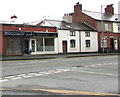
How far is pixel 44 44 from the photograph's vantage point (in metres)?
32.8

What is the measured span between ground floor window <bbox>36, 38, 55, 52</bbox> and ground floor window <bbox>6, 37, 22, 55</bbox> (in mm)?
2964

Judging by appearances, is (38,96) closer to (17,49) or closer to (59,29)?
(17,49)

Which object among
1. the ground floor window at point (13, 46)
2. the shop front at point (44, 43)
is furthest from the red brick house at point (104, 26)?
the ground floor window at point (13, 46)

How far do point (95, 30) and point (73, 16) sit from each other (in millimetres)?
9009

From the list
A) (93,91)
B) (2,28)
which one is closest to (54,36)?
(2,28)

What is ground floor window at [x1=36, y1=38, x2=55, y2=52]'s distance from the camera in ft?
105

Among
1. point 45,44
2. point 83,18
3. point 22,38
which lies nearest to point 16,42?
point 22,38

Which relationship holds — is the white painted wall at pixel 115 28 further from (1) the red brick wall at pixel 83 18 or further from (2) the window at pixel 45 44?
(2) the window at pixel 45 44

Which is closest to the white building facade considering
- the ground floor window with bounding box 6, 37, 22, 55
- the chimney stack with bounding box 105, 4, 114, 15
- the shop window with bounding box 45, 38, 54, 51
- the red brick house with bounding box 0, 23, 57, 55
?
the shop window with bounding box 45, 38, 54, 51

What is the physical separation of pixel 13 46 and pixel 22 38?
1788 millimetres

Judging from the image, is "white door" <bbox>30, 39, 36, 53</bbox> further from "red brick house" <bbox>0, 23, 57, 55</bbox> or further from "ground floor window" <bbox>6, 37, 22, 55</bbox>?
"ground floor window" <bbox>6, 37, 22, 55</bbox>

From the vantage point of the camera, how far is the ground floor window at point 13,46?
2913 cm

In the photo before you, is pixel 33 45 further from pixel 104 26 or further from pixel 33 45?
pixel 104 26

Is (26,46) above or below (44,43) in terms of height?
below
